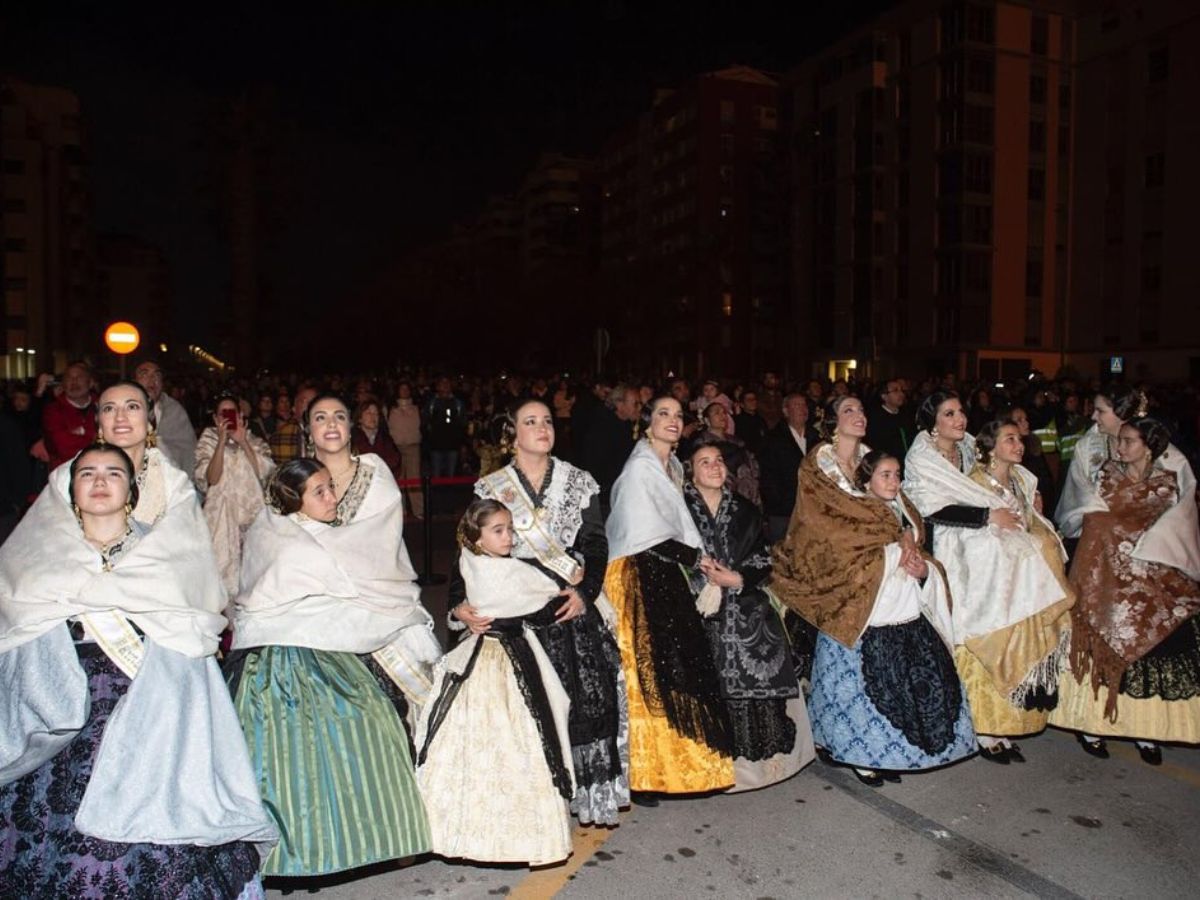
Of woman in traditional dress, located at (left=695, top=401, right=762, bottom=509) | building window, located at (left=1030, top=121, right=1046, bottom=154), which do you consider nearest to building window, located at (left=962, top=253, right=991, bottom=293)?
building window, located at (left=1030, top=121, right=1046, bottom=154)

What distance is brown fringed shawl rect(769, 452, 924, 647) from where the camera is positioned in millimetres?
5066

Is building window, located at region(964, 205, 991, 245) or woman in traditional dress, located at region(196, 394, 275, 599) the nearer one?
woman in traditional dress, located at region(196, 394, 275, 599)

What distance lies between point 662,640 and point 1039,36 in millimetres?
50073

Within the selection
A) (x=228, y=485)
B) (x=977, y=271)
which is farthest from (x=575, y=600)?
(x=977, y=271)

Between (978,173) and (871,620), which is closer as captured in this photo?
(871,620)

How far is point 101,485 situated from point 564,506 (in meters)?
1.91

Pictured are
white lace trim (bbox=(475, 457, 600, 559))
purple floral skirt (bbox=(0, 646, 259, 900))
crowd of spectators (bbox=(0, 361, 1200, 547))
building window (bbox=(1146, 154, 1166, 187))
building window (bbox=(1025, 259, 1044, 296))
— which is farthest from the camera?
building window (bbox=(1025, 259, 1044, 296))

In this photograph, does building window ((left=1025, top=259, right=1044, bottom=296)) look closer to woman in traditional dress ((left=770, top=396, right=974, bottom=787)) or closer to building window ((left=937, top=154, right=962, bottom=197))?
building window ((left=937, top=154, right=962, bottom=197))

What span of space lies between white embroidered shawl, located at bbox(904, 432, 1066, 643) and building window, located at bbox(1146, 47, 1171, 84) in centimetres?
4325

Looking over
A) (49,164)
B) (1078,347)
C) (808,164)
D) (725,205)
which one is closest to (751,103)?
(725,205)

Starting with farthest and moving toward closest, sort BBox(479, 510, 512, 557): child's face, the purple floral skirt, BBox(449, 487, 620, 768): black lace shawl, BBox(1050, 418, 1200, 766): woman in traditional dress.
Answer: BBox(1050, 418, 1200, 766): woman in traditional dress, BBox(449, 487, 620, 768): black lace shawl, BBox(479, 510, 512, 557): child's face, the purple floral skirt

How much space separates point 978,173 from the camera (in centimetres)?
4553

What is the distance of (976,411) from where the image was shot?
1396 cm

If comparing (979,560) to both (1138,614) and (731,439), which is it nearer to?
(1138,614)
